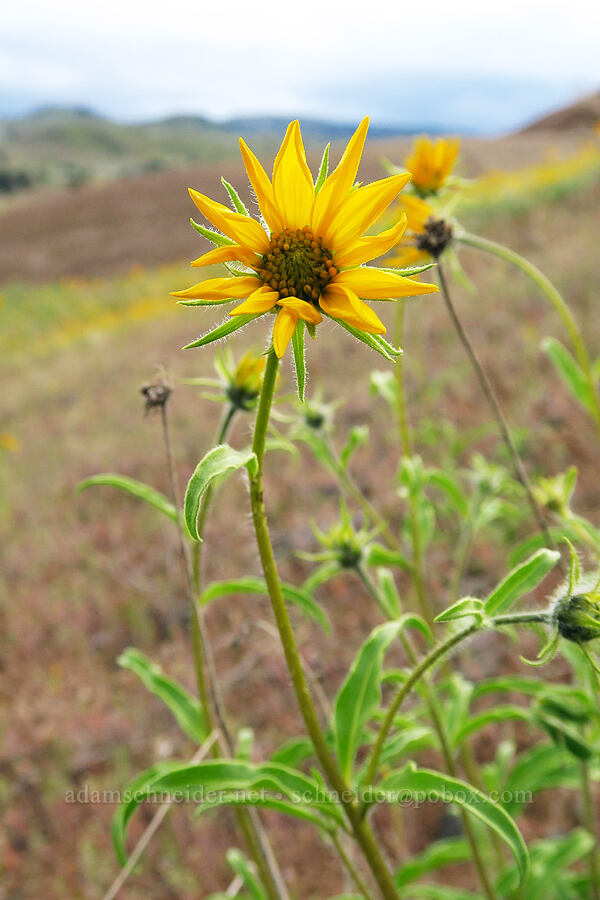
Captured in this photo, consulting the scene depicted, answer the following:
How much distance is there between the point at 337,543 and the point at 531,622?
2.35ft

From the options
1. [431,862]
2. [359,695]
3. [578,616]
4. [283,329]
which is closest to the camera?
[283,329]

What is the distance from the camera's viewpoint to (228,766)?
127 centimetres

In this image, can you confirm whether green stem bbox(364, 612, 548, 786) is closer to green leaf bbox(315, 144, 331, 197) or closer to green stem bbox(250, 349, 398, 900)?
green stem bbox(250, 349, 398, 900)

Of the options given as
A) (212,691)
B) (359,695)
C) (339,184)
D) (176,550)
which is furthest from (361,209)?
(176,550)

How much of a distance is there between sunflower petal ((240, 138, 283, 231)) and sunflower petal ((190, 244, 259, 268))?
0.21 ft

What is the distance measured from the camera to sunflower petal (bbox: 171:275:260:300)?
2.88 feet

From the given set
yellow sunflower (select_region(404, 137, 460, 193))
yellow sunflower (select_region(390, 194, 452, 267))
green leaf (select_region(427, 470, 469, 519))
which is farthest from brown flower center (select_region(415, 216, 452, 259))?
green leaf (select_region(427, 470, 469, 519))

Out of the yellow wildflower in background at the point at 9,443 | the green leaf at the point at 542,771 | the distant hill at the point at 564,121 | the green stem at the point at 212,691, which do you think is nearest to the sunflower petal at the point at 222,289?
the green stem at the point at 212,691

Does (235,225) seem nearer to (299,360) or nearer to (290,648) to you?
(299,360)

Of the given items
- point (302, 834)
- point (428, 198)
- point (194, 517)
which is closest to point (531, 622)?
point (194, 517)

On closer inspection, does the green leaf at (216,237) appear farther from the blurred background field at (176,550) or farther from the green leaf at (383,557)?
the green leaf at (383,557)

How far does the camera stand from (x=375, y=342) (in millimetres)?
895

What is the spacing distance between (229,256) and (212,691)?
0.99m

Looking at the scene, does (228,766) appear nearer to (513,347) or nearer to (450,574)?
(450,574)
